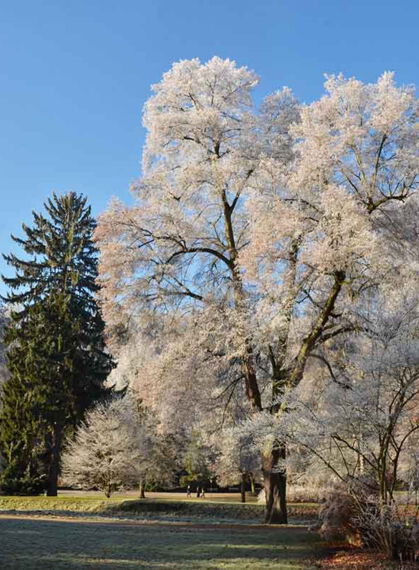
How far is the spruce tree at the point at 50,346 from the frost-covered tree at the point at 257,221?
472 inches

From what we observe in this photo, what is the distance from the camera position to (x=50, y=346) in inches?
1217

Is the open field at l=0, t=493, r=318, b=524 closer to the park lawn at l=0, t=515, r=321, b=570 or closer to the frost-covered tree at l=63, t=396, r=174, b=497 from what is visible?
the frost-covered tree at l=63, t=396, r=174, b=497

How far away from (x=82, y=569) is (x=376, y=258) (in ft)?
30.7

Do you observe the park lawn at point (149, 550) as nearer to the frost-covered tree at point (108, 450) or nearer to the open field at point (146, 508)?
the open field at point (146, 508)

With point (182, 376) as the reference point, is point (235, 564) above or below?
below

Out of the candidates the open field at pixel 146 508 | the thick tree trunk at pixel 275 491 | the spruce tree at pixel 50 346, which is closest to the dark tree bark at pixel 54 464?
the spruce tree at pixel 50 346

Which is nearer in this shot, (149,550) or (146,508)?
(149,550)

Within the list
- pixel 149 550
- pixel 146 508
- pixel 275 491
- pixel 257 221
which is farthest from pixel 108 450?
pixel 149 550

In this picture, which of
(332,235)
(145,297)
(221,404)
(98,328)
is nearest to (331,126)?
(332,235)

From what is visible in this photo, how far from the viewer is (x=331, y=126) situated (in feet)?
52.4

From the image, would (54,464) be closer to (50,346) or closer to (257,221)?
(50,346)

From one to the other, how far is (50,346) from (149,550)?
75.0 feet

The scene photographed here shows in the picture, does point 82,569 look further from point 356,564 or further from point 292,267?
point 292,267

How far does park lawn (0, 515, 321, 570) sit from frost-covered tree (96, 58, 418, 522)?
10.3ft
